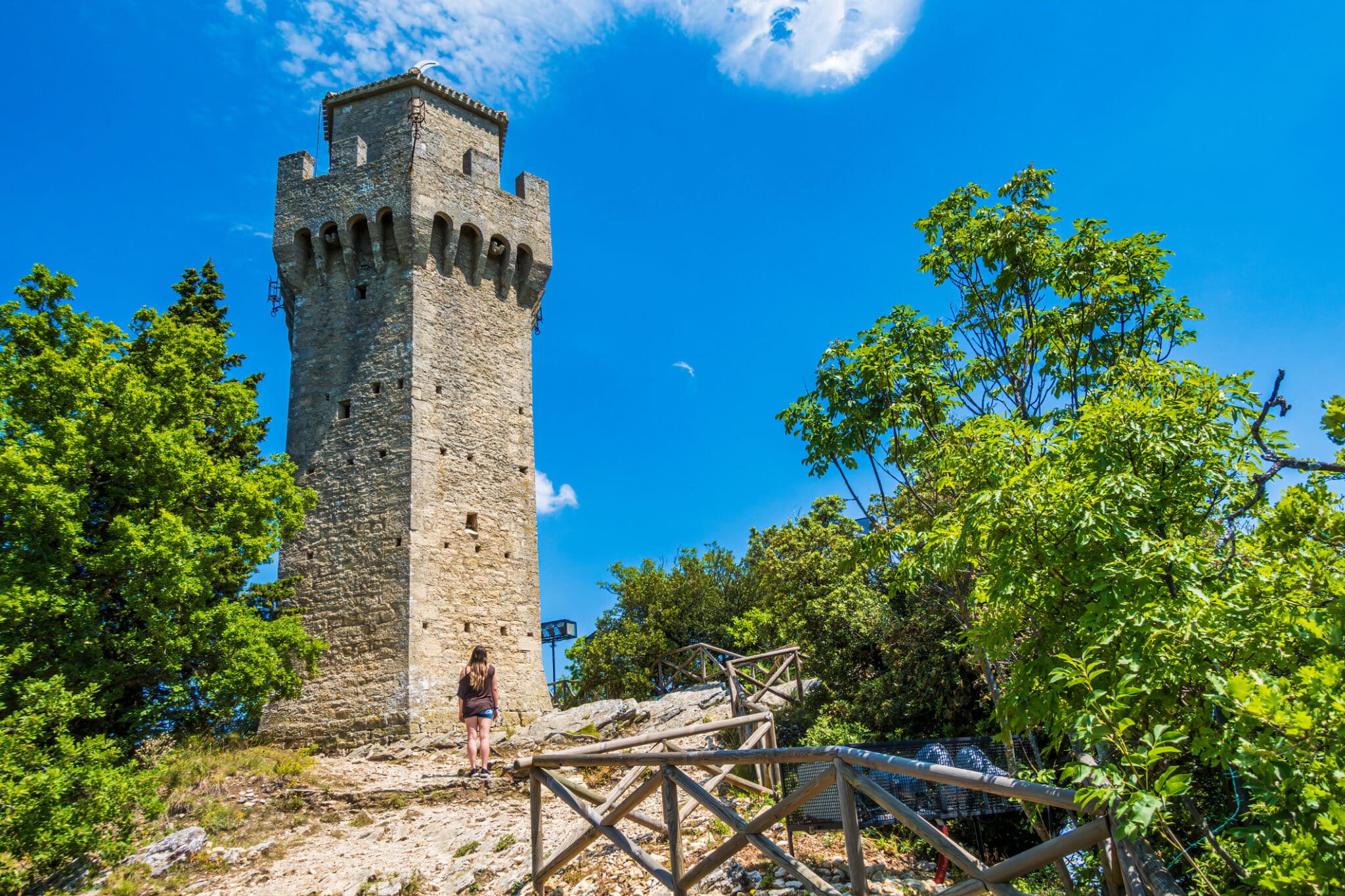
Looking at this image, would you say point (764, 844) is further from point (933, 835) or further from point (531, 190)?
point (531, 190)

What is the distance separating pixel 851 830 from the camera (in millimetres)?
3824

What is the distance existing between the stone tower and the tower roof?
0.14ft

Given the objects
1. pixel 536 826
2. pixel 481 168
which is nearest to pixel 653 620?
pixel 481 168

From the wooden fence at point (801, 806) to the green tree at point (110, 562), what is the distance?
5.59m

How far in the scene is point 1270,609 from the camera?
2922 mm

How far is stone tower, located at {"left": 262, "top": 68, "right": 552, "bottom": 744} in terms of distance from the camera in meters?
14.8

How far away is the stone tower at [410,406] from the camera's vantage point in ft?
48.5

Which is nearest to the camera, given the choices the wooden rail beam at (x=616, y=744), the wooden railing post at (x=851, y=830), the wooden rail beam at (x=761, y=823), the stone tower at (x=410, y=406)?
the wooden railing post at (x=851, y=830)

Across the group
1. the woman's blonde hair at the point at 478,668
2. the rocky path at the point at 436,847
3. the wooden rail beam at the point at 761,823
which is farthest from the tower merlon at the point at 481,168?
the wooden rail beam at the point at 761,823

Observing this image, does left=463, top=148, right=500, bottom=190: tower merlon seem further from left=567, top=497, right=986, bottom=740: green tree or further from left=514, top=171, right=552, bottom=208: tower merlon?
left=567, top=497, right=986, bottom=740: green tree

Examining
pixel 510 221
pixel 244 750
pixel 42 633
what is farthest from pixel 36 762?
pixel 510 221

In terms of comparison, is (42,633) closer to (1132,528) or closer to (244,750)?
(244,750)

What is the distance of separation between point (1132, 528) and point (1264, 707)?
1.28 metres

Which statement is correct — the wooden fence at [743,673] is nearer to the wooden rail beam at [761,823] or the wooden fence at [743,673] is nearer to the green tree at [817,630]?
the green tree at [817,630]
